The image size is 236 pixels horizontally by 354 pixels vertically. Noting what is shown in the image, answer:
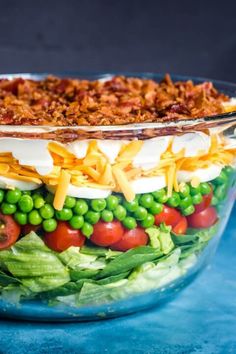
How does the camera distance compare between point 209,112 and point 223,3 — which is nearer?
point 209,112

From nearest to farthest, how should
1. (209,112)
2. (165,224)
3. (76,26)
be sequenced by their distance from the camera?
(165,224) → (209,112) → (76,26)

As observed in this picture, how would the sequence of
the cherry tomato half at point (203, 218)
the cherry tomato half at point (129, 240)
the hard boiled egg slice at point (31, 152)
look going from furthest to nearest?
the cherry tomato half at point (203, 218), the cherry tomato half at point (129, 240), the hard boiled egg slice at point (31, 152)

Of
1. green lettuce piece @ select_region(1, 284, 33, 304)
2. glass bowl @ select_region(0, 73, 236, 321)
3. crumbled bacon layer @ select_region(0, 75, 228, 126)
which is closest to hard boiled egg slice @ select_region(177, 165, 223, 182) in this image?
glass bowl @ select_region(0, 73, 236, 321)

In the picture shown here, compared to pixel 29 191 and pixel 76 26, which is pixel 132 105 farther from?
pixel 76 26

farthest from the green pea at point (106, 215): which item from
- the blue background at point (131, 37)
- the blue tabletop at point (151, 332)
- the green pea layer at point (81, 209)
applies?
the blue background at point (131, 37)

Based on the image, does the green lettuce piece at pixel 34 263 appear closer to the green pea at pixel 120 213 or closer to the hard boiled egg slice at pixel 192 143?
the green pea at pixel 120 213

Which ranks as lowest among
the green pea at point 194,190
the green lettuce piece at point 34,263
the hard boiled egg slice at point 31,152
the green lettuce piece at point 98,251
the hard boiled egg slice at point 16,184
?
the green lettuce piece at point 34,263

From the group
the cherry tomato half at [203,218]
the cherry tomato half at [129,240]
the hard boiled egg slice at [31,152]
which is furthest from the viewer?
the cherry tomato half at [203,218]

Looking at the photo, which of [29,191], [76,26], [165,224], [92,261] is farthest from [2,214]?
[76,26]

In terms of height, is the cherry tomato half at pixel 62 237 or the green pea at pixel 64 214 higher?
the green pea at pixel 64 214
